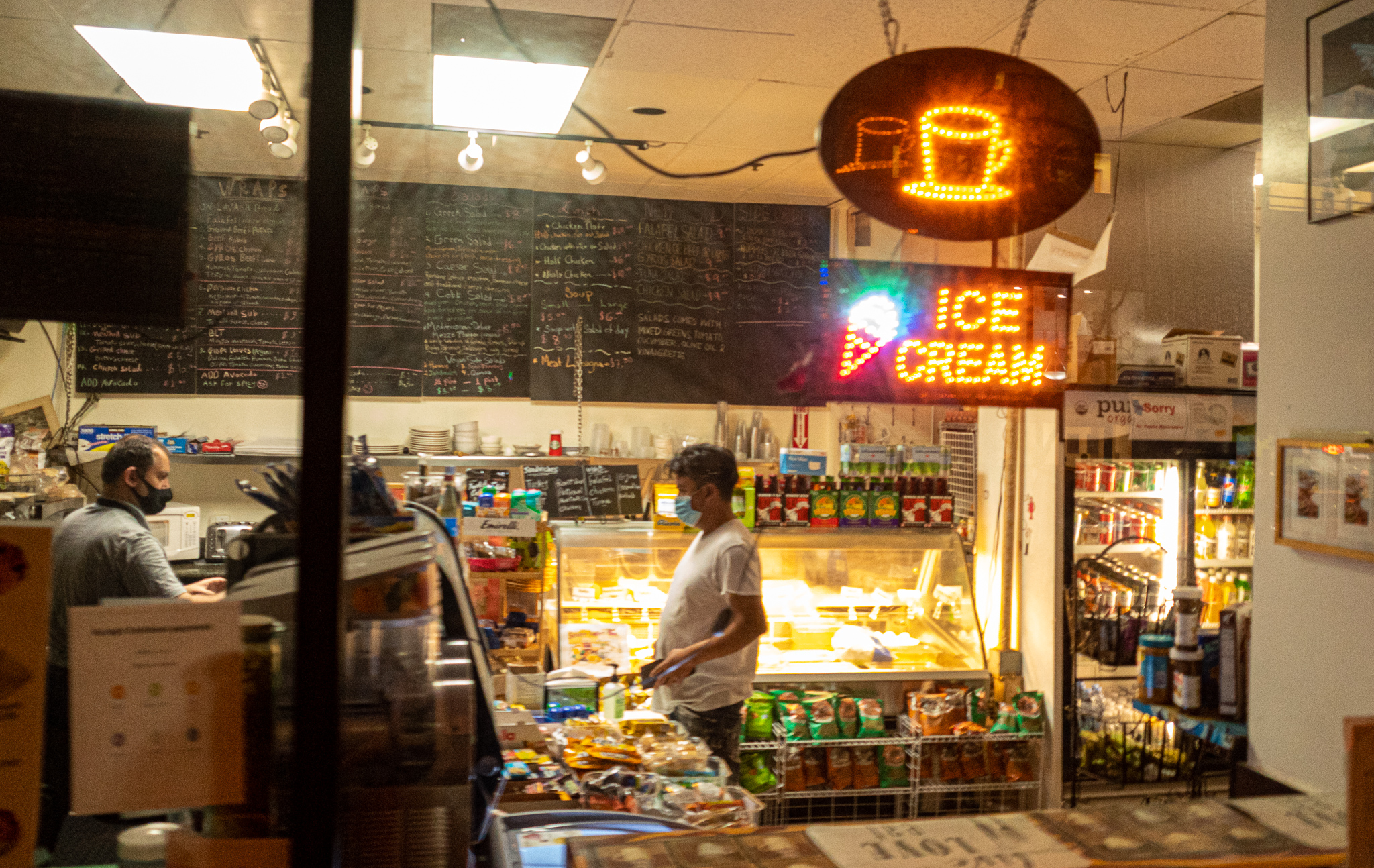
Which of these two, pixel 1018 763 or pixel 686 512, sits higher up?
pixel 686 512

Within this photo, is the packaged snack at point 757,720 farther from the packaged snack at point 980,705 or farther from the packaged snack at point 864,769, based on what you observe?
the packaged snack at point 980,705

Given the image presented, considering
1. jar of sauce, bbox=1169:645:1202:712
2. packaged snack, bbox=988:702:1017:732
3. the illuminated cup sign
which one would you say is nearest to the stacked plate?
packaged snack, bbox=988:702:1017:732

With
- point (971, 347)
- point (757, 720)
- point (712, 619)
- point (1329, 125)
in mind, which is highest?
point (1329, 125)

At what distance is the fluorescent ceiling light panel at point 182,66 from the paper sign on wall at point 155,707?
30.1 inches

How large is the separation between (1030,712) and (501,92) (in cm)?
382

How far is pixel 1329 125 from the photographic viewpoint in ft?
8.19

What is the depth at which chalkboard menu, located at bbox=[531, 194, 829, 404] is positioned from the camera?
621cm

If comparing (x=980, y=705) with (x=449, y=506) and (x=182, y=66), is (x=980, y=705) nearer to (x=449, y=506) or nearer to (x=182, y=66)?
(x=449, y=506)

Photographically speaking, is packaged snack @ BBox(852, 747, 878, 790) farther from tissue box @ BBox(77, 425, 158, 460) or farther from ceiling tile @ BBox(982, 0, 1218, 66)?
tissue box @ BBox(77, 425, 158, 460)

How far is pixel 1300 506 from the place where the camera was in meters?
2.63

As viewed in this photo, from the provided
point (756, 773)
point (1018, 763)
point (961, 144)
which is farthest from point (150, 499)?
point (1018, 763)

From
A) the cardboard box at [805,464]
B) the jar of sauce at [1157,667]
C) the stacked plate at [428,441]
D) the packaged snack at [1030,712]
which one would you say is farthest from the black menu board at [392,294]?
the jar of sauce at [1157,667]

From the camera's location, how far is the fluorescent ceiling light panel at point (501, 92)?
156 inches

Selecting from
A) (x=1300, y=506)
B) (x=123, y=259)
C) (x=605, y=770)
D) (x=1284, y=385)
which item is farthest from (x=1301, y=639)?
(x=123, y=259)
